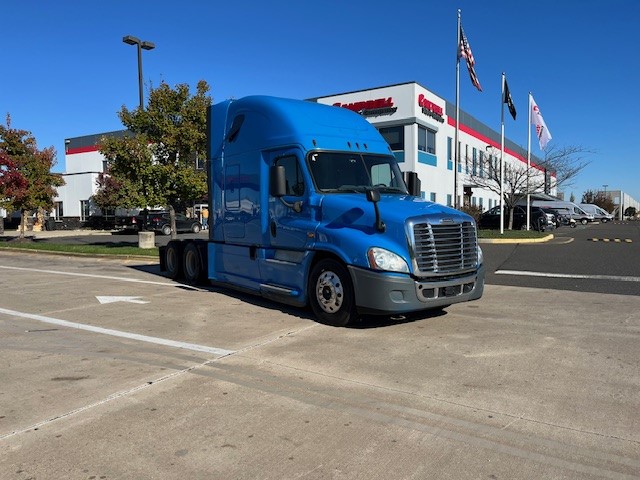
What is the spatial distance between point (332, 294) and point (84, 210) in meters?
44.2

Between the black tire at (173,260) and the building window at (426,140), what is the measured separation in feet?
84.6

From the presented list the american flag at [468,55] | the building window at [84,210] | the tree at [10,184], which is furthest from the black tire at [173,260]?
the building window at [84,210]

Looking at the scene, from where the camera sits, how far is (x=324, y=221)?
7039 millimetres

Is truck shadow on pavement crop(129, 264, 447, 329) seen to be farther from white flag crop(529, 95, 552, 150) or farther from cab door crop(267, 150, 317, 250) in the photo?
white flag crop(529, 95, 552, 150)

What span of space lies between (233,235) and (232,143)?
1.62 meters

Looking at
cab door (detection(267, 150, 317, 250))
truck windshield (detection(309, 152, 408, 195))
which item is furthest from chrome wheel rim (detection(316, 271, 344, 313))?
truck windshield (detection(309, 152, 408, 195))

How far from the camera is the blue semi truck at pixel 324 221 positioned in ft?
21.0

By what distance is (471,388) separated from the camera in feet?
15.0

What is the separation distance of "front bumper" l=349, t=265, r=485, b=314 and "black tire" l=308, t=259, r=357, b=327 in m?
0.22

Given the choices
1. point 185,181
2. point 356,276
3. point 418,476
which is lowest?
point 418,476

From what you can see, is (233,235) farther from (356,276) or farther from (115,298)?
(356,276)

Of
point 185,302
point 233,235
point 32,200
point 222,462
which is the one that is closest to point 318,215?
point 233,235

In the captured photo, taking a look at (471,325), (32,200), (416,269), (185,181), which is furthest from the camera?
(32,200)

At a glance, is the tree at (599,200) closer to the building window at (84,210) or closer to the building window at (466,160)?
the building window at (466,160)
